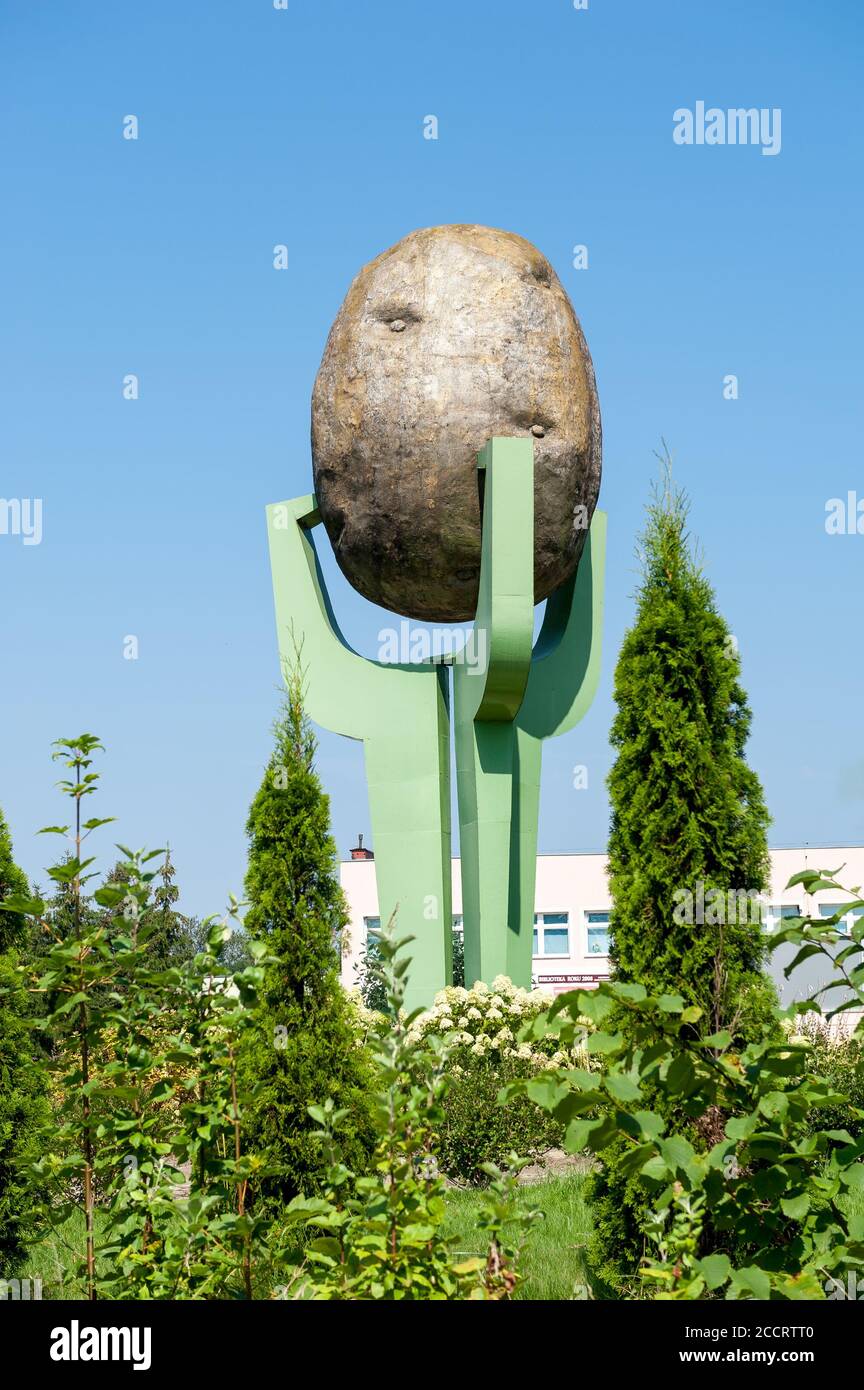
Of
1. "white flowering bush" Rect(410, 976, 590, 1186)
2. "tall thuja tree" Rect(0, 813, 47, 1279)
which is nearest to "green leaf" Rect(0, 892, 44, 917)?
"tall thuja tree" Rect(0, 813, 47, 1279)

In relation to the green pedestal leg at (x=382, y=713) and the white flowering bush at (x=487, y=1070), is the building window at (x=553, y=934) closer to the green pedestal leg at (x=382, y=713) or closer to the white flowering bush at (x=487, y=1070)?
the green pedestal leg at (x=382, y=713)

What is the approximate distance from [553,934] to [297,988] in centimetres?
2783

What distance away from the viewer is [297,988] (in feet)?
23.1

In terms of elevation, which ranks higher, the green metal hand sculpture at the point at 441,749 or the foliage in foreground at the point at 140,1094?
the green metal hand sculpture at the point at 441,749

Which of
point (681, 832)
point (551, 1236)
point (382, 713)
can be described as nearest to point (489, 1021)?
point (382, 713)

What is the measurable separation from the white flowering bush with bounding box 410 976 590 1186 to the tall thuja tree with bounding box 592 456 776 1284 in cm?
305

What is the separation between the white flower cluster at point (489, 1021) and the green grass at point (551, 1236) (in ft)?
5.80

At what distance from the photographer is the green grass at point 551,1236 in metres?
5.73

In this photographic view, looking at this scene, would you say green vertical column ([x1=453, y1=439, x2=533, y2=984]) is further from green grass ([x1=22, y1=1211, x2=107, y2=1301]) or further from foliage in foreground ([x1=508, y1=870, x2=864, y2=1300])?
foliage in foreground ([x1=508, y1=870, x2=864, y2=1300])

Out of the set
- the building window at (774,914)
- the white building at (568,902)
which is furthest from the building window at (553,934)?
the building window at (774,914)

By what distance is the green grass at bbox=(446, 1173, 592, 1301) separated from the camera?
18.8 feet

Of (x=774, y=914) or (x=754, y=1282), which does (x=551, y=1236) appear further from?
(x=774, y=914)

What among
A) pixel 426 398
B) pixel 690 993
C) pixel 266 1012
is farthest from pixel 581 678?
pixel 690 993
